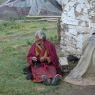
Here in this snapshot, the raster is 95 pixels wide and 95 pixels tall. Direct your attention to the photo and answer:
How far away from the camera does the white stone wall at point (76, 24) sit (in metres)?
9.27

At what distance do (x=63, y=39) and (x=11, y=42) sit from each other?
2818 millimetres

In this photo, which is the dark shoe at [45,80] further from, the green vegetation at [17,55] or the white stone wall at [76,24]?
the white stone wall at [76,24]

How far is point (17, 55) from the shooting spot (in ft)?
34.4

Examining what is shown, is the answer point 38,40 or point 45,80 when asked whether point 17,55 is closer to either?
Result: point 38,40

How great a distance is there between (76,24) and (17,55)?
1.87 meters

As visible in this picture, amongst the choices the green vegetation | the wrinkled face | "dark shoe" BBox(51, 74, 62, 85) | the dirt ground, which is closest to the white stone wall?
the green vegetation

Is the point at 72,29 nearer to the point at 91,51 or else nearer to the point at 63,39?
the point at 63,39

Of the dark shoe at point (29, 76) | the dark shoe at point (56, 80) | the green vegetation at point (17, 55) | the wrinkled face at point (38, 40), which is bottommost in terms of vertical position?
the green vegetation at point (17, 55)

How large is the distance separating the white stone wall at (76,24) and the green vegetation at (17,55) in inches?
46.5

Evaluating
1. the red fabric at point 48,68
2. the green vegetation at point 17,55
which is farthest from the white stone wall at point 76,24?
the red fabric at point 48,68

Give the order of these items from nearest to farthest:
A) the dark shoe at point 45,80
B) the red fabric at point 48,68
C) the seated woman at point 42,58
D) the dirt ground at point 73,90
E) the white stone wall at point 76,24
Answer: the dirt ground at point 73,90, the dark shoe at point 45,80, the red fabric at point 48,68, the seated woman at point 42,58, the white stone wall at point 76,24

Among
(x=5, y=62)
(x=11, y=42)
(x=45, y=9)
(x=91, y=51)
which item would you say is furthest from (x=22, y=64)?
(x=45, y=9)

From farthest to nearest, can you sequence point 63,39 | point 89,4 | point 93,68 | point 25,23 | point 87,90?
point 25,23 → point 63,39 → point 89,4 → point 93,68 → point 87,90

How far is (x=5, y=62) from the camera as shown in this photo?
9703 mm
